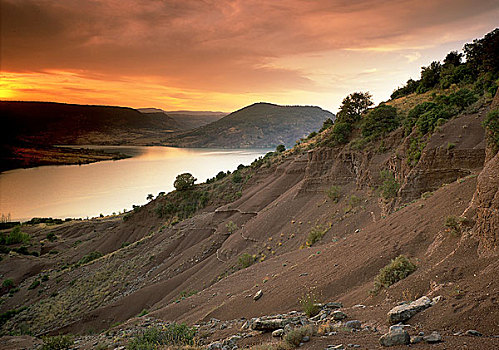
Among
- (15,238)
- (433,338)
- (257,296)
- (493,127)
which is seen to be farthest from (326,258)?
(15,238)

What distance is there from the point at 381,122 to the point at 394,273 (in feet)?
64.1

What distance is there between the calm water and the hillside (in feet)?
137

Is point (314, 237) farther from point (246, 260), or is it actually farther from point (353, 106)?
point (353, 106)

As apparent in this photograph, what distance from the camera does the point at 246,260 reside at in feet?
75.7

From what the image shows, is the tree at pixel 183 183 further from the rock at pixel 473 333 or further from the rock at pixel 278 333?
the rock at pixel 473 333

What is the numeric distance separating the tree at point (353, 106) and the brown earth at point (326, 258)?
3.72 m

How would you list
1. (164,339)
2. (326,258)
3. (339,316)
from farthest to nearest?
(326,258), (164,339), (339,316)

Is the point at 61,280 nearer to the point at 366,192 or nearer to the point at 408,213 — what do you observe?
the point at 366,192

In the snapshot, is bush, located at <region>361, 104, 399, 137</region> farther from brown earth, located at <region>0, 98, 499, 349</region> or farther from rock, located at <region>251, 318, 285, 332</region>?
rock, located at <region>251, 318, 285, 332</region>

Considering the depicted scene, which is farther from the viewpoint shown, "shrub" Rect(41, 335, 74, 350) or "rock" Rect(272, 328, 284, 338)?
"shrub" Rect(41, 335, 74, 350)

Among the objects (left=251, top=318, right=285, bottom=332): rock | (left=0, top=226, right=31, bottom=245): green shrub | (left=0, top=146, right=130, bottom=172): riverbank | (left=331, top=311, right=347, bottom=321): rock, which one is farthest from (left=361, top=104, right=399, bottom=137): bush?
(left=0, top=146, right=130, bottom=172): riverbank

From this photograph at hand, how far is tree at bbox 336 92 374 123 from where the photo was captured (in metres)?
30.2

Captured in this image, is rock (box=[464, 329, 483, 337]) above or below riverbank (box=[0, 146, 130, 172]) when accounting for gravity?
above

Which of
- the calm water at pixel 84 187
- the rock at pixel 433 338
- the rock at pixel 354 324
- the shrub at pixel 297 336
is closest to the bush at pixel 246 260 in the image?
the rock at pixel 354 324
